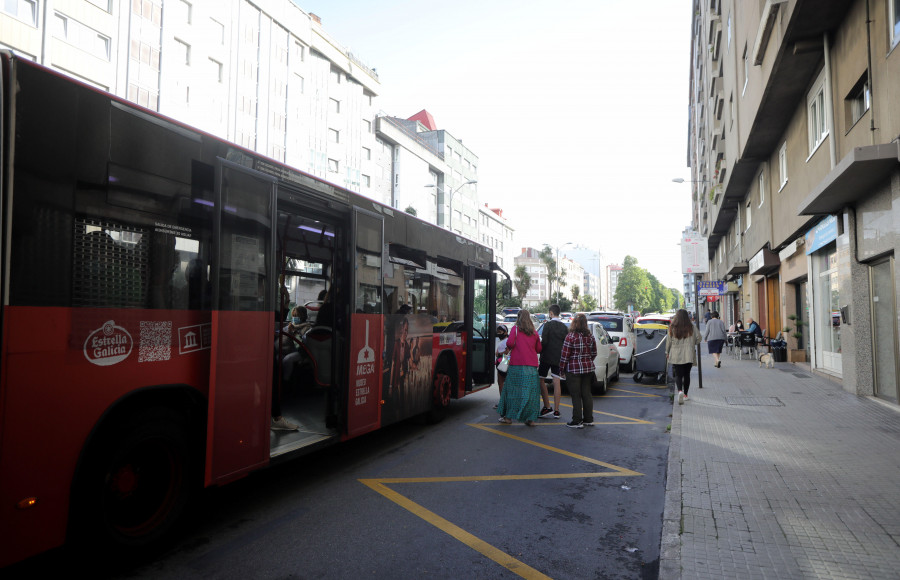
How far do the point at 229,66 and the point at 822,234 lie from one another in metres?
31.9

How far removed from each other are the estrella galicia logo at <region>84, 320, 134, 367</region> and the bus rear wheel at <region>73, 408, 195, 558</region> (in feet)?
1.42

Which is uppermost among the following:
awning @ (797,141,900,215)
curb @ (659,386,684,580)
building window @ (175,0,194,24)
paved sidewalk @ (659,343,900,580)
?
building window @ (175,0,194,24)

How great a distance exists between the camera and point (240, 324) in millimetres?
4445

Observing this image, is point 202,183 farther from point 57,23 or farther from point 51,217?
point 57,23

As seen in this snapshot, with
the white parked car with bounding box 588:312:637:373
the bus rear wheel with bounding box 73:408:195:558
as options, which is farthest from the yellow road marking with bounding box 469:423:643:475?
the white parked car with bounding box 588:312:637:373

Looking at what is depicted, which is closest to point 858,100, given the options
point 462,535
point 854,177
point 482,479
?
point 854,177

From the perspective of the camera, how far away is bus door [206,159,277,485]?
4.25 metres

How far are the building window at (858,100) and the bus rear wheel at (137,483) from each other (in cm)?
1158

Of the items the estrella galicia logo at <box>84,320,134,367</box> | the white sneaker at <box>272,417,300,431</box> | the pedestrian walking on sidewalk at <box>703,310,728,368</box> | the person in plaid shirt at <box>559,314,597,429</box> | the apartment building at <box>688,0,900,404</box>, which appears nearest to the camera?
the estrella galicia logo at <box>84,320,134,367</box>

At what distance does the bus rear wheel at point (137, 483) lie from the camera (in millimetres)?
3398

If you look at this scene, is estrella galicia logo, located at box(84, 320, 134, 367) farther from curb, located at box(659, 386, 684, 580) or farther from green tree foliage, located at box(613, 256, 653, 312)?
green tree foliage, located at box(613, 256, 653, 312)

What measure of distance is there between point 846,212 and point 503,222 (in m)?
83.6

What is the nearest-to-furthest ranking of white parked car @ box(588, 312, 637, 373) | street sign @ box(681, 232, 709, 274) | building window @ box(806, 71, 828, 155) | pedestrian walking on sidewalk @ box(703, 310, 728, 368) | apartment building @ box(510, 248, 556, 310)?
building window @ box(806, 71, 828, 155) < white parked car @ box(588, 312, 637, 373) < pedestrian walking on sidewalk @ box(703, 310, 728, 368) < street sign @ box(681, 232, 709, 274) < apartment building @ box(510, 248, 556, 310)

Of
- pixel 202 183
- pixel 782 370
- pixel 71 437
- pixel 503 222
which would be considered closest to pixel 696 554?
pixel 71 437
